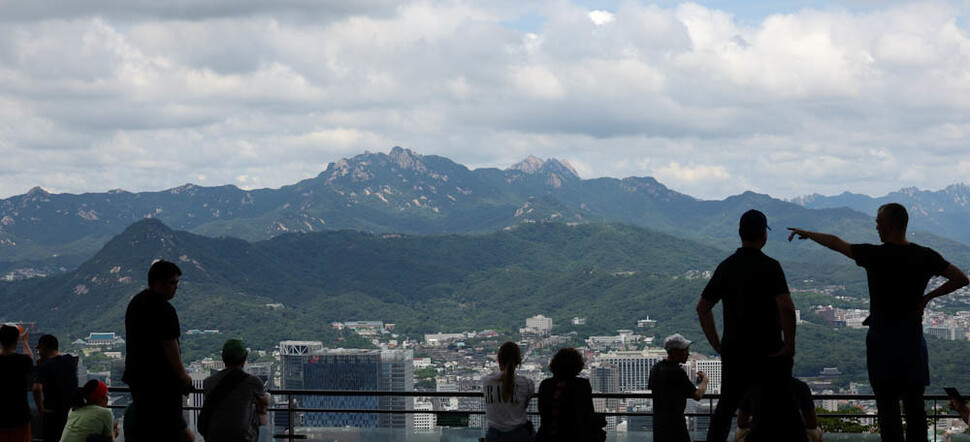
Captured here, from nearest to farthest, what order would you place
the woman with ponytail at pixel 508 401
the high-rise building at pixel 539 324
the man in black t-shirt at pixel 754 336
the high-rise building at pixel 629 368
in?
the man in black t-shirt at pixel 754 336 → the woman with ponytail at pixel 508 401 → the high-rise building at pixel 629 368 → the high-rise building at pixel 539 324

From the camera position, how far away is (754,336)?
4.49 m

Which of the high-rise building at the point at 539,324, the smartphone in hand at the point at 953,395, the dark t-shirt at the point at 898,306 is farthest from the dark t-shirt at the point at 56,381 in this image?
the high-rise building at the point at 539,324

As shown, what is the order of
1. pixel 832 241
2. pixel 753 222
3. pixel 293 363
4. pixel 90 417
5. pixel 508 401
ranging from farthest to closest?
pixel 293 363, pixel 90 417, pixel 508 401, pixel 832 241, pixel 753 222

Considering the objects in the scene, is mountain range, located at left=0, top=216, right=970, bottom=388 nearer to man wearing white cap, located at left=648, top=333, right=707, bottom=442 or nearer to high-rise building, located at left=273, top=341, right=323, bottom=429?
high-rise building, located at left=273, top=341, right=323, bottom=429

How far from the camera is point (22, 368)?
629cm

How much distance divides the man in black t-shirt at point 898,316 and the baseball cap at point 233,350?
3.11 metres

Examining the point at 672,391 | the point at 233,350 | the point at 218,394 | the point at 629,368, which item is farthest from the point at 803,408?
the point at 629,368

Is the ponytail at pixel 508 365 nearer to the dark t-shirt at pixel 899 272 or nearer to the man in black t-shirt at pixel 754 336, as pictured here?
the man in black t-shirt at pixel 754 336

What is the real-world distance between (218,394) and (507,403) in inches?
66.1

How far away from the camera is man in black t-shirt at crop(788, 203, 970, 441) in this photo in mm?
4641

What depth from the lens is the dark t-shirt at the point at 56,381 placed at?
677cm

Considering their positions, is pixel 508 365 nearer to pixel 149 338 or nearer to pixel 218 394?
pixel 218 394

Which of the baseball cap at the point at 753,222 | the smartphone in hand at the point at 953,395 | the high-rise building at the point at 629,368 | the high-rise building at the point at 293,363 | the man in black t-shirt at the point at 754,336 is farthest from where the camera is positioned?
the high-rise building at the point at 293,363

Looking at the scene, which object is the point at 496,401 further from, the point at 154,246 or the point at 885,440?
the point at 154,246
